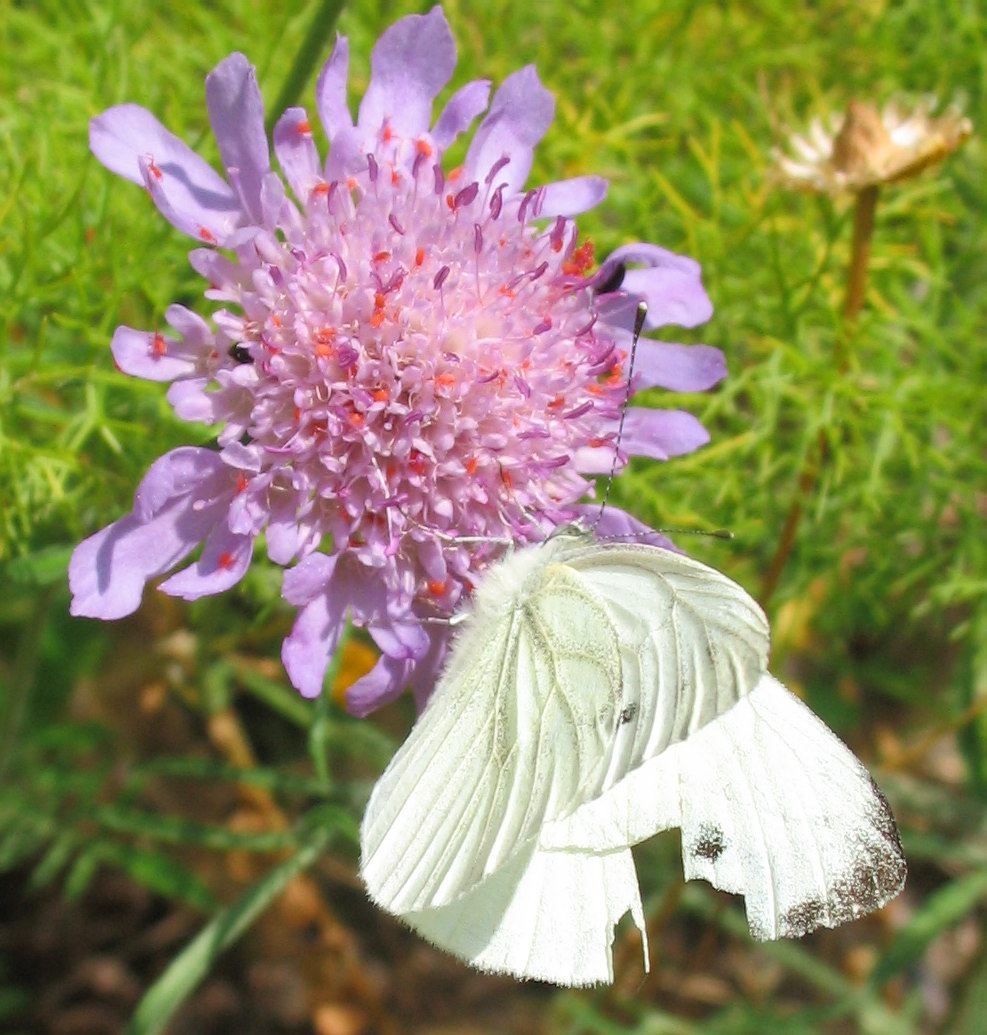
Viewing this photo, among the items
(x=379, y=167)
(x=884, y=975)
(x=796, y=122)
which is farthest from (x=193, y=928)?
(x=796, y=122)

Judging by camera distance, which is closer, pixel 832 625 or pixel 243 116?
pixel 243 116

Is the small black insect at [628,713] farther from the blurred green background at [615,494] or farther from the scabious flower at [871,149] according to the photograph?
the scabious flower at [871,149]

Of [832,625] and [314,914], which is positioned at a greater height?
[832,625]

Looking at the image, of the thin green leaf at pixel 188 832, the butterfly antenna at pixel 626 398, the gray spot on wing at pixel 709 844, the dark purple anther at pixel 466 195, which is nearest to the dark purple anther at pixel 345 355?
the dark purple anther at pixel 466 195

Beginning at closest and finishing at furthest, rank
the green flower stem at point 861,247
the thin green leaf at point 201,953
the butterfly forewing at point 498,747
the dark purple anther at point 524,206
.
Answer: the butterfly forewing at point 498,747, the dark purple anther at point 524,206, the thin green leaf at point 201,953, the green flower stem at point 861,247

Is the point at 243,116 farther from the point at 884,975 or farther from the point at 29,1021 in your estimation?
the point at 29,1021
